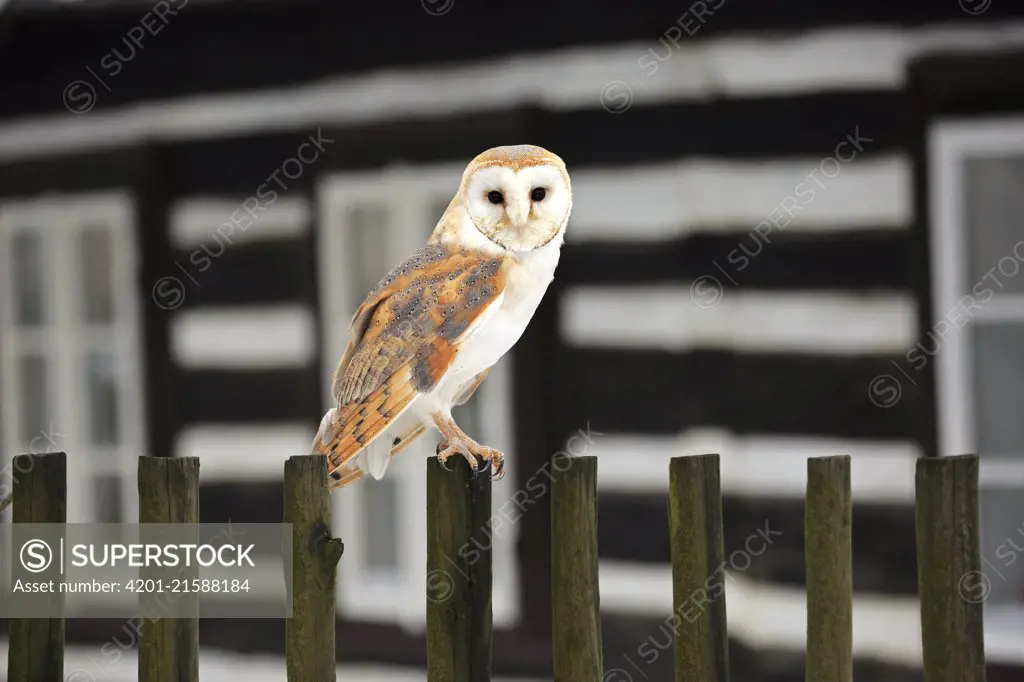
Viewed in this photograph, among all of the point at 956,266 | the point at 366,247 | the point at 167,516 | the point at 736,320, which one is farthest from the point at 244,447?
the point at 167,516

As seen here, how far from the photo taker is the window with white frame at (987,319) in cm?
424

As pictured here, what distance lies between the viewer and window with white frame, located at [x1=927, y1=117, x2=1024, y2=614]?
424 centimetres

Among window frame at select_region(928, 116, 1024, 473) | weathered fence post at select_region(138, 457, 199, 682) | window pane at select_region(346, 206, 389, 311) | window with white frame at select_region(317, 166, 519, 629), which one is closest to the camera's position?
weathered fence post at select_region(138, 457, 199, 682)

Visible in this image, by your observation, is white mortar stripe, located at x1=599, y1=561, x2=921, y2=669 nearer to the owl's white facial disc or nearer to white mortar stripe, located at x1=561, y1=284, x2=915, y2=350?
white mortar stripe, located at x1=561, y1=284, x2=915, y2=350

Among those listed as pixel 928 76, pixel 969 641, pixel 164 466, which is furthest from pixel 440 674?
pixel 928 76

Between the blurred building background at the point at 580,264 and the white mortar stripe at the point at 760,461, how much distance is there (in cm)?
1

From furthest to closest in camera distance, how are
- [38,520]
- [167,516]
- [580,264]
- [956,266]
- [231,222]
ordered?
1. [231,222]
2. [580,264]
3. [956,266]
4. [38,520]
5. [167,516]

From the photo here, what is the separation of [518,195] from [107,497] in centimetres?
507

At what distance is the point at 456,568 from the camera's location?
1.92 meters

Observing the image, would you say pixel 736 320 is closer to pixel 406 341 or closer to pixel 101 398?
pixel 406 341

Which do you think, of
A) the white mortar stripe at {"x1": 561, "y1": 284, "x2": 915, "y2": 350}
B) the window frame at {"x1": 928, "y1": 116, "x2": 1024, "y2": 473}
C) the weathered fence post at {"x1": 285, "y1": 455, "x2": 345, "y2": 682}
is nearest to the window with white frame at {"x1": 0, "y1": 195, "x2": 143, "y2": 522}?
the white mortar stripe at {"x1": 561, "y1": 284, "x2": 915, "y2": 350}

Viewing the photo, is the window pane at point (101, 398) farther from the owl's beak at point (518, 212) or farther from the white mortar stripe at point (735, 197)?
the owl's beak at point (518, 212)

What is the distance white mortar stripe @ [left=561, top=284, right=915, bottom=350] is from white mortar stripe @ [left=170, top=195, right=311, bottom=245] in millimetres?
1398

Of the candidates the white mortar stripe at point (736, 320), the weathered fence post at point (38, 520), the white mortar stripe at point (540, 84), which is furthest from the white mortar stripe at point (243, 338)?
the weathered fence post at point (38, 520)
